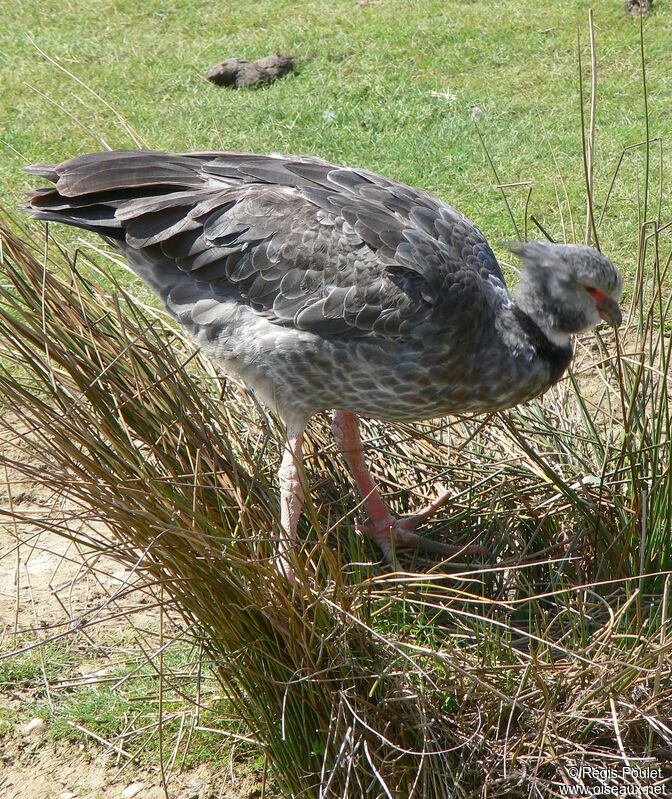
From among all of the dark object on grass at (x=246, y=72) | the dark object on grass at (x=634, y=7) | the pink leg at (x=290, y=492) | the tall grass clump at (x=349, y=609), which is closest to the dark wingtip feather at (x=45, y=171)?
the tall grass clump at (x=349, y=609)

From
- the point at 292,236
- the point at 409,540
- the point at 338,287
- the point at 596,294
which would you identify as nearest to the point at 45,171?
the point at 292,236

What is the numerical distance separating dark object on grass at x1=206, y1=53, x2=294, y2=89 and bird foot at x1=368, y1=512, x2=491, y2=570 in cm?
433

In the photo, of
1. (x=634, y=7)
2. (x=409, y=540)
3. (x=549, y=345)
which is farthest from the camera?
(x=634, y=7)

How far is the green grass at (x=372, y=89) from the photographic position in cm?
548

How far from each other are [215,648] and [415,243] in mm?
1278

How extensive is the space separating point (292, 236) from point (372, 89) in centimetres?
391

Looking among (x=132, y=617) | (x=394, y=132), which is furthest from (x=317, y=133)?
(x=132, y=617)

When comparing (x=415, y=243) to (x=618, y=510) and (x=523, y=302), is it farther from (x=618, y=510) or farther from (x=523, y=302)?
(x=618, y=510)

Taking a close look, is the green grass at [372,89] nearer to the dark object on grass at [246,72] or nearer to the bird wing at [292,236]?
the dark object on grass at [246,72]

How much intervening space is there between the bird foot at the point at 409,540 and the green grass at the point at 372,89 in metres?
2.27

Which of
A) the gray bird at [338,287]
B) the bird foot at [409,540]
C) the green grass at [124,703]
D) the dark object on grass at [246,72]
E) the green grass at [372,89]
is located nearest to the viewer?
the green grass at [124,703]

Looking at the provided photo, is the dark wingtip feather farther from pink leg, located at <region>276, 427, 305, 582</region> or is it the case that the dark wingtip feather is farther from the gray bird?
pink leg, located at <region>276, 427, 305, 582</region>

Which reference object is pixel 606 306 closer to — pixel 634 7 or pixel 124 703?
pixel 124 703

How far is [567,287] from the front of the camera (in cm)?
272
